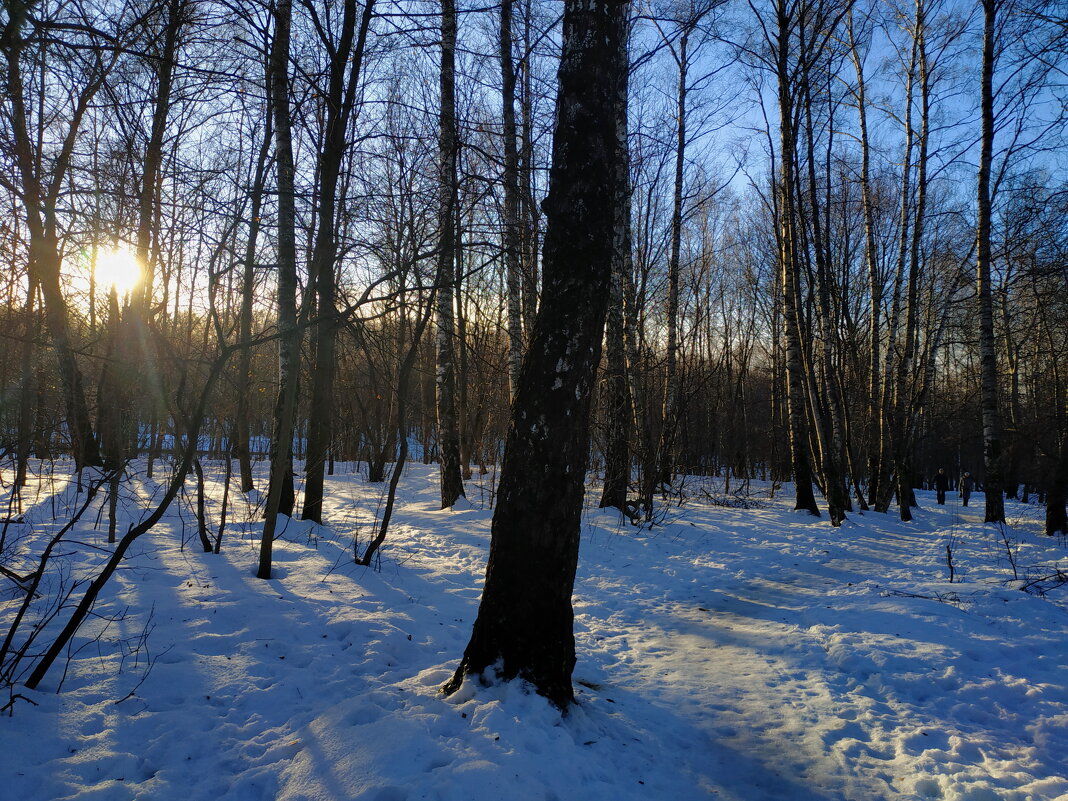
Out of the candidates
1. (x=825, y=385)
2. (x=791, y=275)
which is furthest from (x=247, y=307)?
(x=825, y=385)

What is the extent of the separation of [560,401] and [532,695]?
1.68 m

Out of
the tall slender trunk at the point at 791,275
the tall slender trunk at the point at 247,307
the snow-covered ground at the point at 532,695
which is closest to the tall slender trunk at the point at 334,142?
the tall slender trunk at the point at 247,307

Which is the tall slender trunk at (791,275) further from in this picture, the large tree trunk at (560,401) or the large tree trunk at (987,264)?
the large tree trunk at (560,401)

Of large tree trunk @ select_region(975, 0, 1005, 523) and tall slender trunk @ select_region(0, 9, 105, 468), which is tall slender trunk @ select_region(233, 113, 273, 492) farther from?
large tree trunk @ select_region(975, 0, 1005, 523)

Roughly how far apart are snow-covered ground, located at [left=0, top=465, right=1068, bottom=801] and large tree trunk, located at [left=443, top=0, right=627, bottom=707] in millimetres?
309

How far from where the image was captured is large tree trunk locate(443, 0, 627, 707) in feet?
10.5

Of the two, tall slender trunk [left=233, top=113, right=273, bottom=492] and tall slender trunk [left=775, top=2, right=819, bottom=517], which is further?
tall slender trunk [left=775, top=2, right=819, bottom=517]

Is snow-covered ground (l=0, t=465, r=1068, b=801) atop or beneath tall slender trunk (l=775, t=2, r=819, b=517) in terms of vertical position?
beneath

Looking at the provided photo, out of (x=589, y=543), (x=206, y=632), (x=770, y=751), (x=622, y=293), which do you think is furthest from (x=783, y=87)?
(x=206, y=632)

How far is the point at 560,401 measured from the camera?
3.21 m

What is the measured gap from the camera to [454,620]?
197 inches

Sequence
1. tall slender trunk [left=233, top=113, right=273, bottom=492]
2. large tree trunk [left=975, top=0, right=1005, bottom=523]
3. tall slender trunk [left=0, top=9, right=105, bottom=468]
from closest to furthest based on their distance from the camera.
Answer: tall slender trunk [left=0, top=9, right=105, bottom=468] < tall slender trunk [left=233, top=113, right=273, bottom=492] < large tree trunk [left=975, top=0, right=1005, bottom=523]

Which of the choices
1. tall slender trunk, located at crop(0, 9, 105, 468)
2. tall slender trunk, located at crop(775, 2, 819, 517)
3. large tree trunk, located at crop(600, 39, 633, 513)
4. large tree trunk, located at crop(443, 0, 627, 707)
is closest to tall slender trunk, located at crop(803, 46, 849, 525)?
tall slender trunk, located at crop(775, 2, 819, 517)

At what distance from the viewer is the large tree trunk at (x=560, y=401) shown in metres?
3.20
